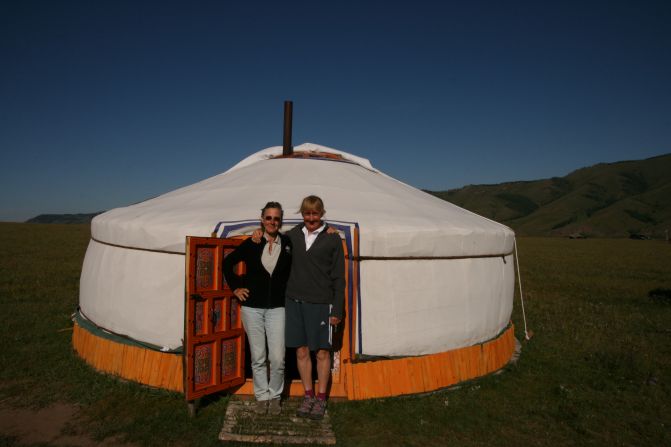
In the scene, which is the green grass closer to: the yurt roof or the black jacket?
the black jacket

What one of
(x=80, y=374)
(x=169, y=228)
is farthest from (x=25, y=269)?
(x=169, y=228)

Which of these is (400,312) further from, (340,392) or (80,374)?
(80,374)

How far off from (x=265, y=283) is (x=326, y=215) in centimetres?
100

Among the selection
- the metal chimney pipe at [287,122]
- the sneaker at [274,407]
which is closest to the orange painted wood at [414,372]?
the sneaker at [274,407]

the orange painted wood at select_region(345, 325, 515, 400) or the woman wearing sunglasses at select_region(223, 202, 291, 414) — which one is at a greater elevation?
the woman wearing sunglasses at select_region(223, 202, 291, 414)

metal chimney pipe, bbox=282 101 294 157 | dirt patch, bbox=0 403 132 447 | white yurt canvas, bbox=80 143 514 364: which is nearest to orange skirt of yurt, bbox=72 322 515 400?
white yurt canvas, bbox=80 143 514 364

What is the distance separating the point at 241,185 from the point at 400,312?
225cm

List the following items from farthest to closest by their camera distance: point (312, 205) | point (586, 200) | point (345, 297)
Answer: point (586, 200)
point (345, 297)
point (312, 205)

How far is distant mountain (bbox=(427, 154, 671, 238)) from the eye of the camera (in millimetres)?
→ 67875

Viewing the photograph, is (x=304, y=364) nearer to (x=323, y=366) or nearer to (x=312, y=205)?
(x=323, y=366)

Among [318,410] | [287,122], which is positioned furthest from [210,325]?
[287,122]

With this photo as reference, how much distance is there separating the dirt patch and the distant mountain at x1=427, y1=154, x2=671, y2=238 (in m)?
65.8

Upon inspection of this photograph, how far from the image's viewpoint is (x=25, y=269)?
1079cm

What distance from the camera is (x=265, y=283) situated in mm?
2865
